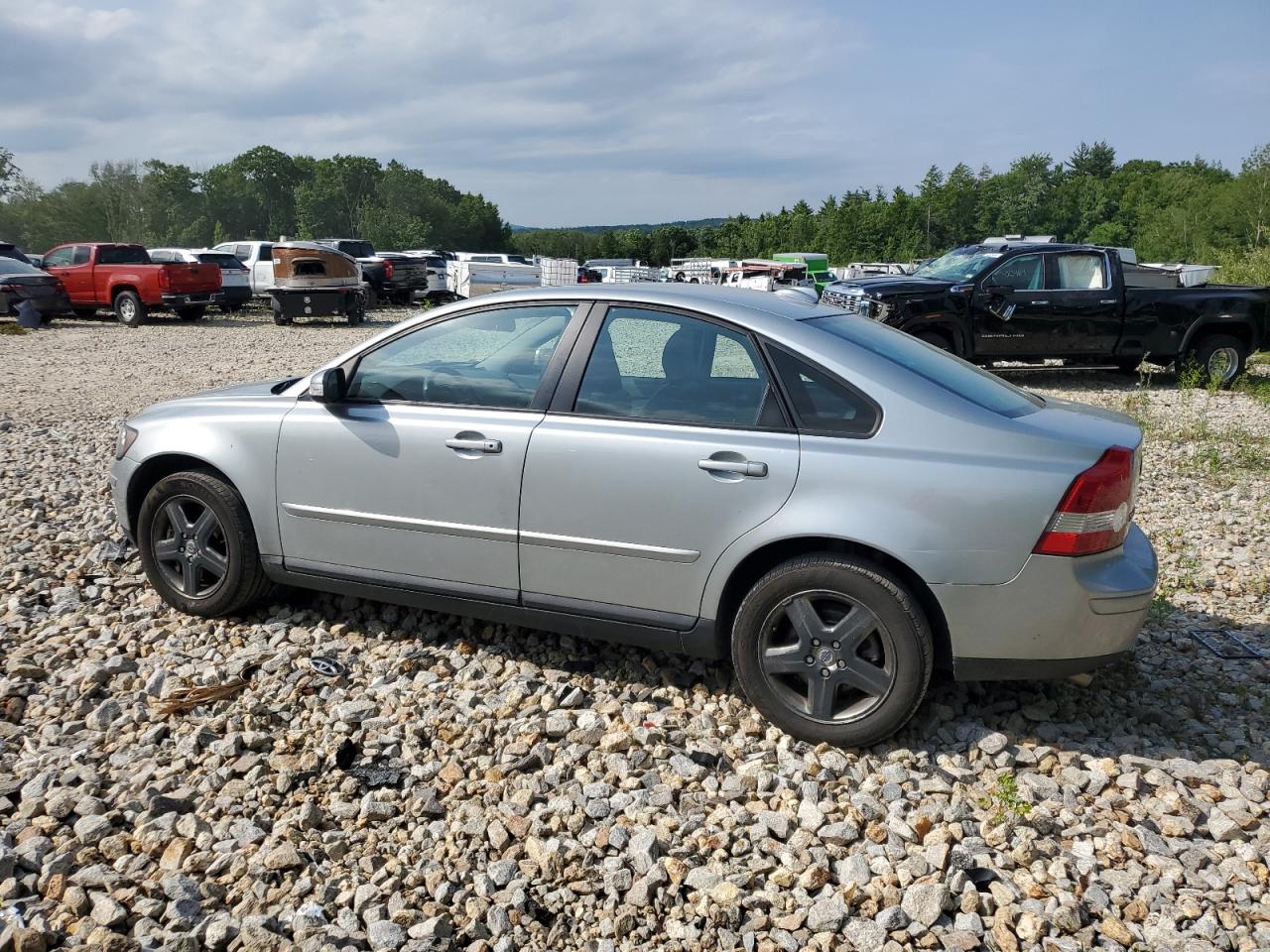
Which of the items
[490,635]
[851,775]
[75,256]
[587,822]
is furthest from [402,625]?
[75,256]

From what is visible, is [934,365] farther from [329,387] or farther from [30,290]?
[30,290]

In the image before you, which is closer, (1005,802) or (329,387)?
(1005,802)

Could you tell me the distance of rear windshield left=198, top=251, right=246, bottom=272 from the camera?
25906mm

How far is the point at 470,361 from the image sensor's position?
439 centimetres

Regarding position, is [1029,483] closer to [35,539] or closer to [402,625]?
[402,625]

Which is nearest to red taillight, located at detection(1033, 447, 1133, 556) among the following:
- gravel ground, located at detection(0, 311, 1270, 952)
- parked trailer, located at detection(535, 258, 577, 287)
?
gravel ground, located at detection(0, 311, 1270, 952)

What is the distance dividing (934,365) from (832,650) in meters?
1.29

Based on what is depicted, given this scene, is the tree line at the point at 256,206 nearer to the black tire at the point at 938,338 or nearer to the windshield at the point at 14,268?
the windshield at the point at 14,268

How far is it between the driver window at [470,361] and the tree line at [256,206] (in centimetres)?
8320

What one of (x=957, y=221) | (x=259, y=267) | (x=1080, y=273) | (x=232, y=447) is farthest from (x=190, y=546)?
(x=957, y=221)

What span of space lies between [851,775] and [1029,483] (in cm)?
119

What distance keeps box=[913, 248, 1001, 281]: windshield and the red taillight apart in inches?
421

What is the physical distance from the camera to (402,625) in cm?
475

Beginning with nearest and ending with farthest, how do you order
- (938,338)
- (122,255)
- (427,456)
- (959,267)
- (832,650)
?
(832,650)
(427,456)
(938,338)
(959,267)
(122,255)
